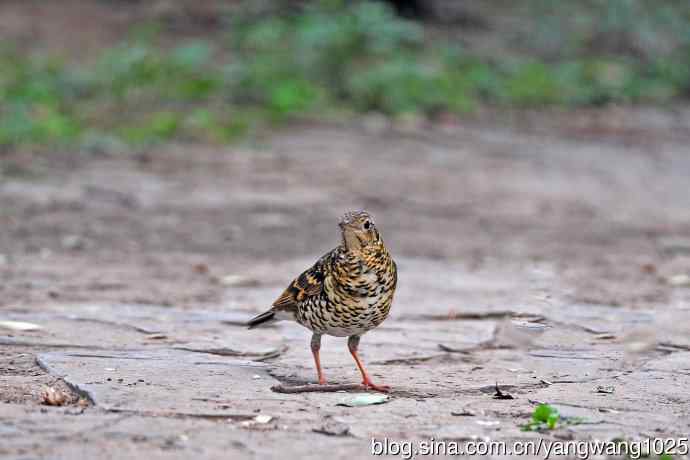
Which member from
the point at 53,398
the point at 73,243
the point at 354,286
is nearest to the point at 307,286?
the point at 354,286

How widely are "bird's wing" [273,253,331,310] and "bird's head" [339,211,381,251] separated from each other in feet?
0.72

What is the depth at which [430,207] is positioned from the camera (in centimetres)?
1159

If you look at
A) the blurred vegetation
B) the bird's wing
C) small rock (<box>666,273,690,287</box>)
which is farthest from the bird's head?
the blurred vegetation

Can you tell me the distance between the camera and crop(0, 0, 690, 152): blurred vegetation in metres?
14.6

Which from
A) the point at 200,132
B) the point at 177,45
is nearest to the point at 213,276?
the point at 200,132

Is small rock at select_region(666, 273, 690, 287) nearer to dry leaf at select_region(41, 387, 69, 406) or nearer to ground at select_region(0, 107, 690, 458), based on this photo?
ground at select_region(0, 107, 690, 458)

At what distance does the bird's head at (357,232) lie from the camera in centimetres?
564

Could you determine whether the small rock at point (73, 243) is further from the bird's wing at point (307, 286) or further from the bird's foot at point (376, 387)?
the bird's foot at point (376, 387)

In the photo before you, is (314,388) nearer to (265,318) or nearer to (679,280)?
(265,318)

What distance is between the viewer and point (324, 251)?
9.82 metres

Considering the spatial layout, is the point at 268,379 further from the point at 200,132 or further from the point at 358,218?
the point at 200,132

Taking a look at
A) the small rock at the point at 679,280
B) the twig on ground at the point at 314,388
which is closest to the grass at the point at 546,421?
the twig on ground at the point at 314,388

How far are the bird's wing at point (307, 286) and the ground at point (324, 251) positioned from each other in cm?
37

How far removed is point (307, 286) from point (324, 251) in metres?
3.92
